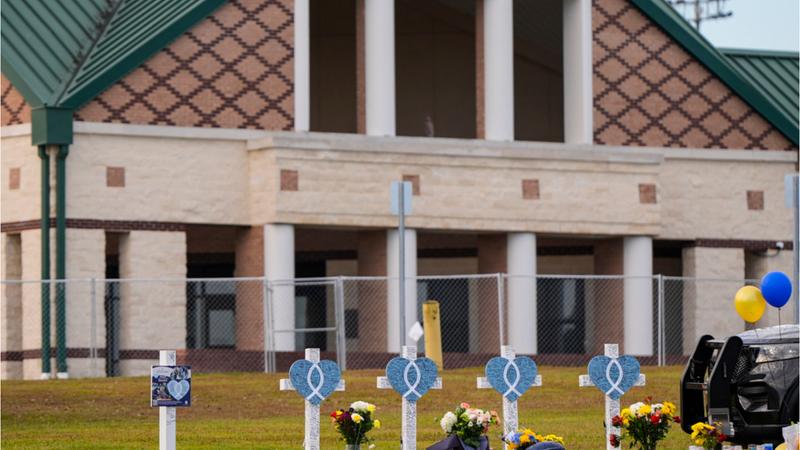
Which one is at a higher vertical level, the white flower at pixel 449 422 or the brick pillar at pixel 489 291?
the brick pillar at pixel 489 291

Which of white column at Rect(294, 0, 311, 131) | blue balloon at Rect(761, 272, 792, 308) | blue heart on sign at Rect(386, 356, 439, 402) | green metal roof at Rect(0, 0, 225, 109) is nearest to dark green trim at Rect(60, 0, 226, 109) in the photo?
green metal roof at Rect(0, 0, 225, 109)

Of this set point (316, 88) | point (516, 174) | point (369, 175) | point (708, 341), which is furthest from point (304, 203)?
point (708, 341)

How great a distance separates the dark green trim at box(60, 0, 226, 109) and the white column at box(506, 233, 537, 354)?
310 inches

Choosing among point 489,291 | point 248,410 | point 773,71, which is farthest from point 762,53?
point 248,410

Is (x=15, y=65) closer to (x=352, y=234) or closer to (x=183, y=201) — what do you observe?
(x=183, y=201)

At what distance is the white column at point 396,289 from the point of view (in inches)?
1473

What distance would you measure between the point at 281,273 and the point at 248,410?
10.5 metres

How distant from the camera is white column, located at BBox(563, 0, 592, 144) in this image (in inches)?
1583

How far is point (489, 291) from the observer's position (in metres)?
39.7

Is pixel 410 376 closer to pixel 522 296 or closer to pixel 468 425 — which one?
pixel 468 425

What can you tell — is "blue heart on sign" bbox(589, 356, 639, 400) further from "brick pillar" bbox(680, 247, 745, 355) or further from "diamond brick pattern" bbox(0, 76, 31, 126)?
"brick pillar" bbox(680, 247, 745, 355)

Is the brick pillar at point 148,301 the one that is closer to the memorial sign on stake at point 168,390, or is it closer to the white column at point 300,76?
the white column at point 300,76

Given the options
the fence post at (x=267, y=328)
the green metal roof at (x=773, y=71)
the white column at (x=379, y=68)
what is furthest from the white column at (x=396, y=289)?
the green metal roof at (x=773, y=71)

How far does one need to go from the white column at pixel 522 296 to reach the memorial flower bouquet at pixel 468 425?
63.7 ft
